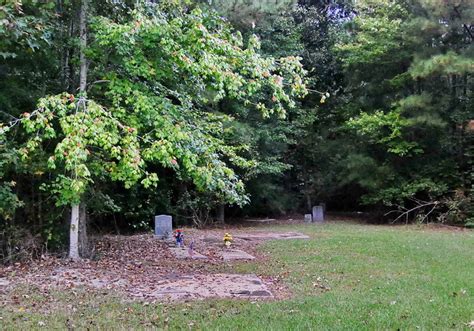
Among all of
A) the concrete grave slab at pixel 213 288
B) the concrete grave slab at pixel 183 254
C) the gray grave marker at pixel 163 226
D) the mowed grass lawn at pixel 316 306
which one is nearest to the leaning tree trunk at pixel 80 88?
the concrete grave slab at pixel 183 254

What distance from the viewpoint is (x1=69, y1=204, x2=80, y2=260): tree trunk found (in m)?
7.67

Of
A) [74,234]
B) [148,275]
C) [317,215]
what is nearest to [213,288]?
[148,275]

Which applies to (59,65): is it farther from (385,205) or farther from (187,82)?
(385,205)

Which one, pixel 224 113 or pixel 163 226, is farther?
pixel 224 113

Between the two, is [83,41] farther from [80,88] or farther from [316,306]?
[316,306]

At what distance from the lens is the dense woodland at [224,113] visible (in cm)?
640

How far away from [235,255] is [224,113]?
302 inches

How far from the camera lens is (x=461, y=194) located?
1623 cm

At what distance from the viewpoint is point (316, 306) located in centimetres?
500

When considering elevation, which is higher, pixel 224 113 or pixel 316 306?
pixel 224 113

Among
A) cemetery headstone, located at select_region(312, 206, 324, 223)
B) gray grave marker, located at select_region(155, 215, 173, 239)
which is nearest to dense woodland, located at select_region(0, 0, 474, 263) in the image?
gray grave marker, located at select_region(155, 215, 173, 239)

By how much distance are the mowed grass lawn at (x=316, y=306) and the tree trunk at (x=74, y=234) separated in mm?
2035

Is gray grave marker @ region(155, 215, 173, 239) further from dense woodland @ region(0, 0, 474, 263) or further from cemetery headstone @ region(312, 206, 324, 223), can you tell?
cemetery headstone @ region(312, 206, 324, 223)

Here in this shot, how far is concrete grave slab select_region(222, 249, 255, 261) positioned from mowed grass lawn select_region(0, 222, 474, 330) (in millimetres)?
761
